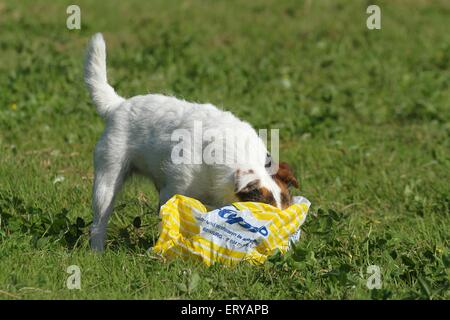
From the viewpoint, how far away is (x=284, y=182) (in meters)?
5.75

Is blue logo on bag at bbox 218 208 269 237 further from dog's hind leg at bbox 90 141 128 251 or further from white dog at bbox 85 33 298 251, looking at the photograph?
dog's hind leg at bbox 90 141 128 251

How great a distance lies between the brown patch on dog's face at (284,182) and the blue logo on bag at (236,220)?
32 centimetres

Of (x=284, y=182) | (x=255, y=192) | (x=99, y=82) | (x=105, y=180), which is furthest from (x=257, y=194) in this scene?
(x=99, y=82)

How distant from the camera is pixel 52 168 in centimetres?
769

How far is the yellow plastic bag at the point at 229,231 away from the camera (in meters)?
5.32

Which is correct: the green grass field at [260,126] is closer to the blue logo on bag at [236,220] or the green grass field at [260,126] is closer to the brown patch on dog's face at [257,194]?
the blue logo on bag at [236,220]

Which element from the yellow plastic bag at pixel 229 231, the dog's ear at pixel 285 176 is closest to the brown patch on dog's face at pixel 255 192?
the yellow plastic bag at pixel 229 231

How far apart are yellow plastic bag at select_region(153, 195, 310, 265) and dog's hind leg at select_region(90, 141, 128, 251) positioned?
2.94 ft

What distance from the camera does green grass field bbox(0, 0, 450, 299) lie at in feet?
17.0

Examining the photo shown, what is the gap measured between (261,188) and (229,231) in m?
0.34

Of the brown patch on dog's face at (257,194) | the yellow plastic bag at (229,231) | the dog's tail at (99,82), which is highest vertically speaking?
the dog's tail at (99,82)

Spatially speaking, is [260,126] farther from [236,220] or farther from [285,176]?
[236,220]

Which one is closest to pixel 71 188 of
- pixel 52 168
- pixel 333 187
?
pixel 52 168

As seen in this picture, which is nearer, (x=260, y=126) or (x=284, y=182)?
(x=284, y=182)
